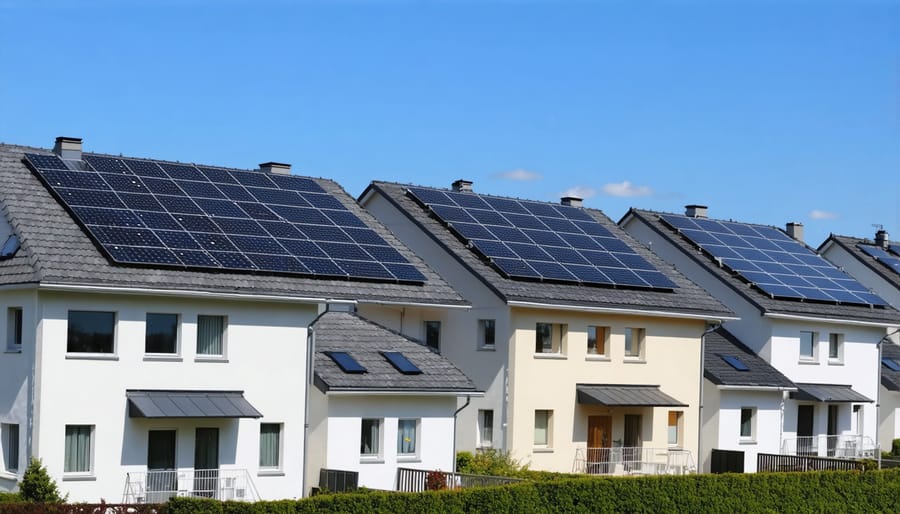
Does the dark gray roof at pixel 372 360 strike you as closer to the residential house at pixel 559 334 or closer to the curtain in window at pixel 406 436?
the curtain in window at pixel 406 436

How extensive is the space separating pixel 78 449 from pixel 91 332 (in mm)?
2601

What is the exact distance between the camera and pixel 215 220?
1361 inches

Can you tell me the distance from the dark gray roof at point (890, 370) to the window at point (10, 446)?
36.3m

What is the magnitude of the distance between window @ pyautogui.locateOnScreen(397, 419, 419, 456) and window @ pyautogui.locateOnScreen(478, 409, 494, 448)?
5135mm

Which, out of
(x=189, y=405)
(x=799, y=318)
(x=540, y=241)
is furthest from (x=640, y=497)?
(x=799, y=318)

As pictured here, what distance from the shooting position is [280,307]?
32.8 metres

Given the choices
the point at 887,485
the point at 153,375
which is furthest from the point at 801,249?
the point at 153,375

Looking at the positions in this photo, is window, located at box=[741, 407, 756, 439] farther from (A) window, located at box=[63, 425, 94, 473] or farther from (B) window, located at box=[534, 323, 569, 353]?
(A) window, located at box=[63, 425, 94, 473]

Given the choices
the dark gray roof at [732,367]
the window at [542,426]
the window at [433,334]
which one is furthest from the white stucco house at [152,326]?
the dark gray roof at [732,367]

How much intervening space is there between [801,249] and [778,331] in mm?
7834

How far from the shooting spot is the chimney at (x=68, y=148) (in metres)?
35.2

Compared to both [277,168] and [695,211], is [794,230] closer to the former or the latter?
[695,211]

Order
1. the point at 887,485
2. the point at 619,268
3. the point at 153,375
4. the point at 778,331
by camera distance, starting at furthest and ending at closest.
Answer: the point at 778,331
the point at 619,268
the point at 887,485
the point at 153,375

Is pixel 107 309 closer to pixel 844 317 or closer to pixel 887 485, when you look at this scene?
pixel 887 485
